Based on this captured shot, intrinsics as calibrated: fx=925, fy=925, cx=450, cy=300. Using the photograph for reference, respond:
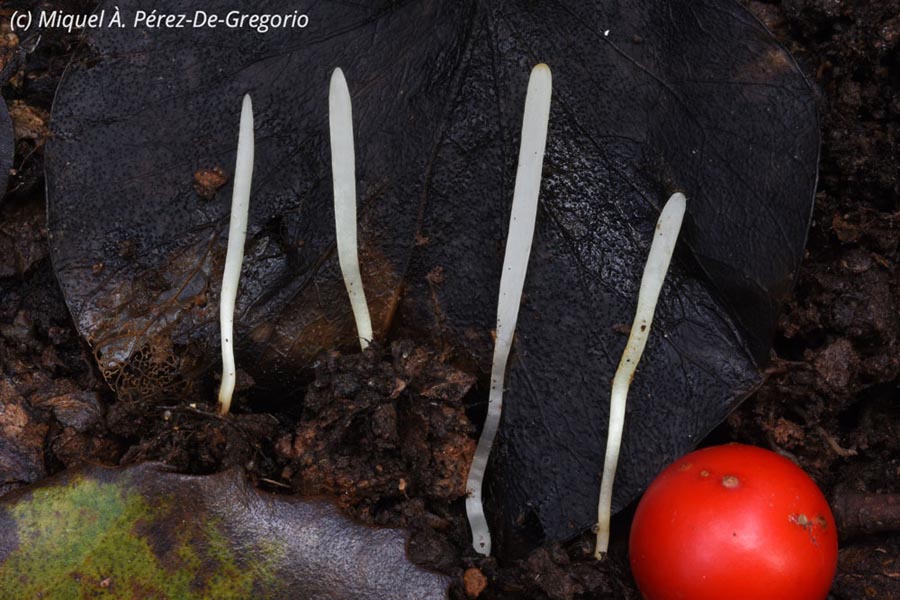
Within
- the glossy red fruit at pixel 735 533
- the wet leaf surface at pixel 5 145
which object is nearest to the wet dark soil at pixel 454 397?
the wet leaf surface at pixel 5 145

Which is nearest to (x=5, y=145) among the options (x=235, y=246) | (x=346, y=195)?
(x=235, y=246)

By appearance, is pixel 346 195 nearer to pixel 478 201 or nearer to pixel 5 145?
pixel 478 201

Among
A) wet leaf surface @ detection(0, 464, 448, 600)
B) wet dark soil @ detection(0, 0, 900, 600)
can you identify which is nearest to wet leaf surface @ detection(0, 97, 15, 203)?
wet dark soil @ detection(0, 0, 900, 600)

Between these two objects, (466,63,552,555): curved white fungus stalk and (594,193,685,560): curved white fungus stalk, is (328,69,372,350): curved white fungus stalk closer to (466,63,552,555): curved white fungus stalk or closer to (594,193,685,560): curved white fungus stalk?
(466,63,552,555): curved white fungus stalk

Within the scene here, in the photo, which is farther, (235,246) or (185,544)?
(235,246)

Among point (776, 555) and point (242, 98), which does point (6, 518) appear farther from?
point (776, 555)
